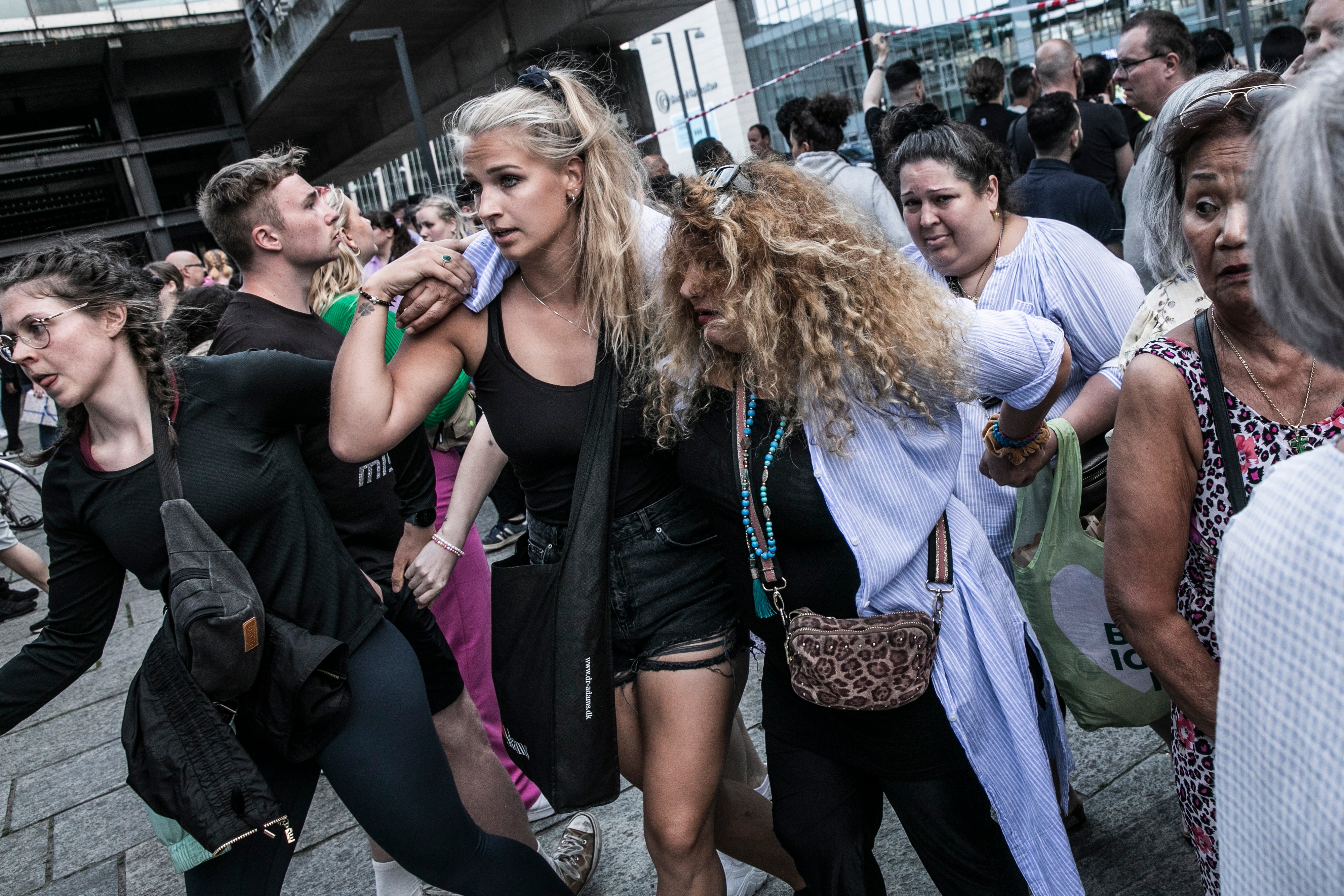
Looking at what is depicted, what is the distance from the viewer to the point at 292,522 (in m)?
2.32

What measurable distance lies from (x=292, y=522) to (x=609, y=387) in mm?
841

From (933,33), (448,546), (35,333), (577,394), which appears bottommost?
(448,546)

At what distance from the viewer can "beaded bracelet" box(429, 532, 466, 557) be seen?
107 inches

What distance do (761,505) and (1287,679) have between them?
47.4 inches

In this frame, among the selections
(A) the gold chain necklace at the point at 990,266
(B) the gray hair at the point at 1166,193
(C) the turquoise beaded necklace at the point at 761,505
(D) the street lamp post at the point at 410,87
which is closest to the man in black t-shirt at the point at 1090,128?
(A) the gold chain necklace at the point at 990,266

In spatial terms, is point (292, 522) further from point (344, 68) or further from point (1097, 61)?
point (344, 68)

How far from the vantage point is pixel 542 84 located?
2232 millimetres

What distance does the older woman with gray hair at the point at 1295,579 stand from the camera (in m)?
0.77

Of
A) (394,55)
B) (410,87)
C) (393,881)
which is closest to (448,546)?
(393,881)

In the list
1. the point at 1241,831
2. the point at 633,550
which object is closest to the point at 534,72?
the point at 633,550

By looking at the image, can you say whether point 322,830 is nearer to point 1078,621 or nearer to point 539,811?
point 539,811

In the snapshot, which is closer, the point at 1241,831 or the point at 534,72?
the point at 1241,831

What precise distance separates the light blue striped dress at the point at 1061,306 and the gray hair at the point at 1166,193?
1.54 feet

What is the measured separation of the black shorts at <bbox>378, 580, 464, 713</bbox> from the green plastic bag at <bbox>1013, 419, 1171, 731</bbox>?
1.69 metres
